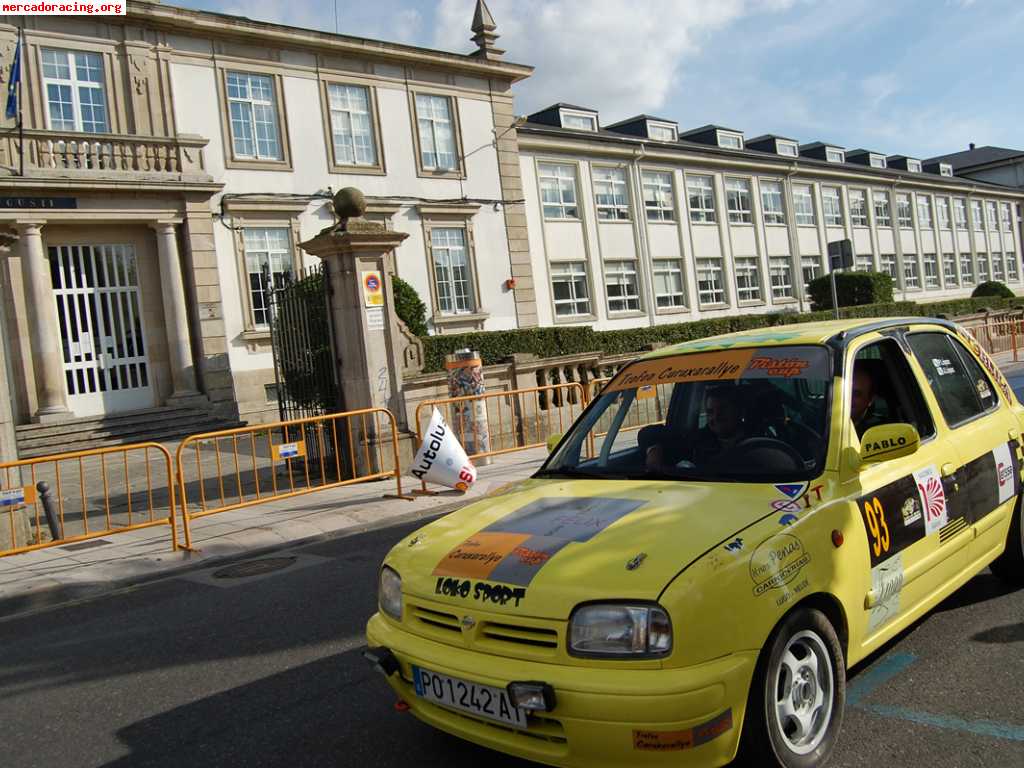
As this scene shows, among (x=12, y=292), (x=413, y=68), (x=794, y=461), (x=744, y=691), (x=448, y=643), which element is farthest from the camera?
(x=413, y=68)

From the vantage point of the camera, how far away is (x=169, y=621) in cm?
608

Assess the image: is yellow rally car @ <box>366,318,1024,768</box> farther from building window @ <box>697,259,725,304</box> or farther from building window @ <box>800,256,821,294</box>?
building window @ <box>800,256,821,294</box>

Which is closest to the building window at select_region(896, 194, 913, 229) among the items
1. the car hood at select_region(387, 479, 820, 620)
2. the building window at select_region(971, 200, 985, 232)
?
the building window at select_region(971, 200, 985, 232)

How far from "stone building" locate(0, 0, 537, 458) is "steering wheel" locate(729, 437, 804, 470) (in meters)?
16.1

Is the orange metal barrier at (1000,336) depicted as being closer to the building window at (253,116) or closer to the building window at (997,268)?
the building window at (253,116)

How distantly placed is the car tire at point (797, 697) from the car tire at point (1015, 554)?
2242 mm

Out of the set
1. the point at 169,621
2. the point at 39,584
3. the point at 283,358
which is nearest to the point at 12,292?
the point at 283,358

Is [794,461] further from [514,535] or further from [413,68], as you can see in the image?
[413,68]

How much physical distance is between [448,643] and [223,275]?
19130mm

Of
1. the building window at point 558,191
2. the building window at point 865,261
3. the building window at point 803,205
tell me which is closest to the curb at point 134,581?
the building window at point 558,191

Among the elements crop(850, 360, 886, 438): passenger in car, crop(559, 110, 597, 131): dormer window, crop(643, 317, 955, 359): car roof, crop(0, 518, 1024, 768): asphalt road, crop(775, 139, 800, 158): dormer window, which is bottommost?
crop(0, 518, 1024, 768): asphalt road

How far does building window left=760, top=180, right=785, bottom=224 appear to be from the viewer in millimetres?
39188

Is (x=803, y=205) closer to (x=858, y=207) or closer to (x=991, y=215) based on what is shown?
(x=858, y=207)

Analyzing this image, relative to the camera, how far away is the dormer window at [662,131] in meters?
36.7
